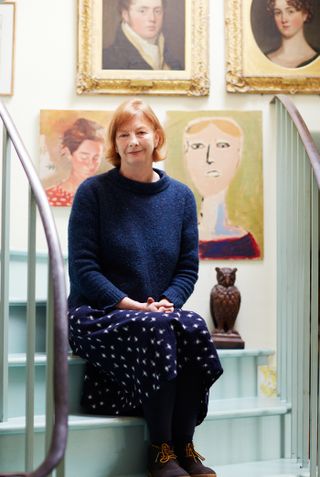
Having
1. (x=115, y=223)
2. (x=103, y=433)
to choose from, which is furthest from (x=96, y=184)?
(x=103, y=433)

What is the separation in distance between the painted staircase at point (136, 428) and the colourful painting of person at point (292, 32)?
57.9 inches

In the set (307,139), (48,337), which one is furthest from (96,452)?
(307,139)

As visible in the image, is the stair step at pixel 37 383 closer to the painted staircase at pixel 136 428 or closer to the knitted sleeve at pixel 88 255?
the painted staircase at pixel 136 428

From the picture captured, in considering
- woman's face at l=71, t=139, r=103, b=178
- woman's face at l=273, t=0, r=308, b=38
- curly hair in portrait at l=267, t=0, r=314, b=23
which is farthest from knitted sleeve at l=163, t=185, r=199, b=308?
curly hair in portrait at l=267, t=0, r=314, b=23

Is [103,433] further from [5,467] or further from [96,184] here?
[96,184]

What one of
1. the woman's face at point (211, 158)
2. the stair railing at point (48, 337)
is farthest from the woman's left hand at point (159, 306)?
the woman's face at point (211, 158)

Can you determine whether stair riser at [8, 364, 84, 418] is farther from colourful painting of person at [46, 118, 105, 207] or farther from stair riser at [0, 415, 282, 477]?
colourful painting of person at [46, 118, 105, 207]

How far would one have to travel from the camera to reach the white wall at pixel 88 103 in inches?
130

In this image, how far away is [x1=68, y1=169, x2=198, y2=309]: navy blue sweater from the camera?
2360 millimetres

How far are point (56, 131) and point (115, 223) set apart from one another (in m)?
1.06

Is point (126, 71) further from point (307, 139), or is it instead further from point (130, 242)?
point (130, 242)

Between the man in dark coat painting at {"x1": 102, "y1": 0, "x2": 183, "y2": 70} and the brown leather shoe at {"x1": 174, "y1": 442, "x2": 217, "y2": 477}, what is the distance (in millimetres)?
1909

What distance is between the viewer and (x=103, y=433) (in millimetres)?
2195

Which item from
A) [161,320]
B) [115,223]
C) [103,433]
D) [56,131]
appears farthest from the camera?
[56,131]
